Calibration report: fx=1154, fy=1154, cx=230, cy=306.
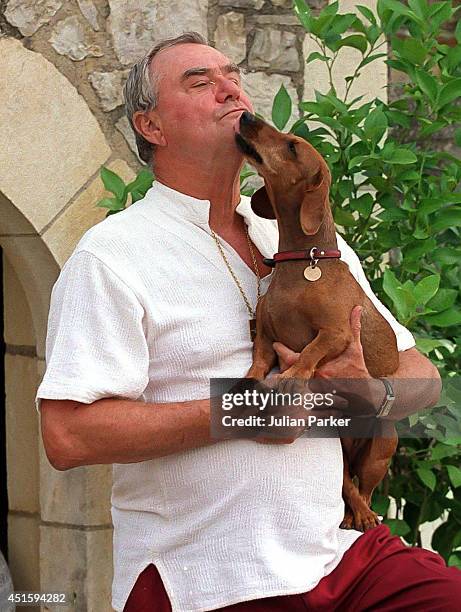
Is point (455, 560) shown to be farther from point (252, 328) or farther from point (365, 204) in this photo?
point (252, 328)

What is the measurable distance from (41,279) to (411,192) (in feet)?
3.25

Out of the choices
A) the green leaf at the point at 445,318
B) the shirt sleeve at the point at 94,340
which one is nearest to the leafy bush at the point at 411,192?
the green leaf at the point at 445,318

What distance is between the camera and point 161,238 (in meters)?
2.13

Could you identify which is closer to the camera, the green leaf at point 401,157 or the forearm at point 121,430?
the forearm at point 121,430

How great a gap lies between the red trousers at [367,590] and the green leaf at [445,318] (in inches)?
32.4

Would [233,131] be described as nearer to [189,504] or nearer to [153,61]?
[153,61]

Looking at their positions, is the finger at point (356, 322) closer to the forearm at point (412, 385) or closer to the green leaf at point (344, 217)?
the forearm at point (412, 385)

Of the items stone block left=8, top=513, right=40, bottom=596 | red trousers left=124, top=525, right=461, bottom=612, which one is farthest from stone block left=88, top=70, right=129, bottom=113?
red trousers left=124, top=525, right=461, bottom=612

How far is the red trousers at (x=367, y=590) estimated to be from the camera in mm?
1953

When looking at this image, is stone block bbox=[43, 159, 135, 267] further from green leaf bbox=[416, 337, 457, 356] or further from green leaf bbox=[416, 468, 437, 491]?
green leaf bbox=[416, 468, 437, 491]

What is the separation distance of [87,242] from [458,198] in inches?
46.8

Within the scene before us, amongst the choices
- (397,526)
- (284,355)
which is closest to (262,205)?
(284,355)

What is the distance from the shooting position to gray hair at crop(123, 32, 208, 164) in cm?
230

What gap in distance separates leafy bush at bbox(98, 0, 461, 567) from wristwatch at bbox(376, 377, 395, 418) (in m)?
0.54
